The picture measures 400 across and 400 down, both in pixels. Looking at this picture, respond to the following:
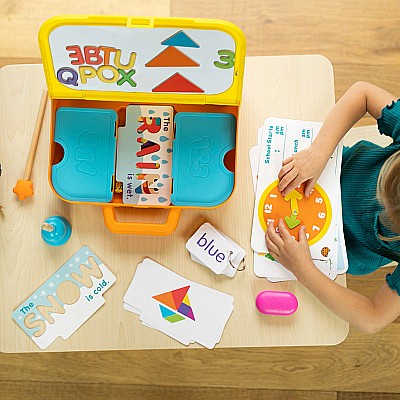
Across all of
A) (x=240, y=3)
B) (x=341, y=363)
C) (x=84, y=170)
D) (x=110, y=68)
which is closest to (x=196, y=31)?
(x=110, y=68)

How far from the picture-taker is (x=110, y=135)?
0.75 meters

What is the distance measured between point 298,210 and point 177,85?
267 millimetres

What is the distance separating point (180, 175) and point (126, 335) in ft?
0.86

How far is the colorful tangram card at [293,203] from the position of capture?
787 millimetres

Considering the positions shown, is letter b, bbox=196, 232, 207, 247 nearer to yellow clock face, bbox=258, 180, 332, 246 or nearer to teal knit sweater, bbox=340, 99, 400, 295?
yellow clock face, bbox=258, 180, 332, 246

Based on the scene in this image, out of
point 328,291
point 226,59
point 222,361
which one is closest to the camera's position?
point 226,59

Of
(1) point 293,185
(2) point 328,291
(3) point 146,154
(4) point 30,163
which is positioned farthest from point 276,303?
(4) point 30,163

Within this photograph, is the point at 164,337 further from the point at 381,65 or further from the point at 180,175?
the point at 381,65

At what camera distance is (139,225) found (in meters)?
0.77

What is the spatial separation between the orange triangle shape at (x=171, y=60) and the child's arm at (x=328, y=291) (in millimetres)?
279

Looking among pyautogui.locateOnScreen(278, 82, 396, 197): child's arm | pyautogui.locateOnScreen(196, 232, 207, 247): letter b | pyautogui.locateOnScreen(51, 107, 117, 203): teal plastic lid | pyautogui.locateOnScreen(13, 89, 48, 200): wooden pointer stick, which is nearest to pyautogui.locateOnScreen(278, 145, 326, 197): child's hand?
pyautogui.locateOnScreen(278, 82, 396, 197): child's arm

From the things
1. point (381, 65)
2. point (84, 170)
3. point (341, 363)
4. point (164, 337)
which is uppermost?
point (84, 170)

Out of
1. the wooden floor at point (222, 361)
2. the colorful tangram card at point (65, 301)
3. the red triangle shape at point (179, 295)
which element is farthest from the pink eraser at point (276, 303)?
the wooden floor at point (222, 361)

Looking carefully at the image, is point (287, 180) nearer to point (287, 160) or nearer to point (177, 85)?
point (287, 160)
